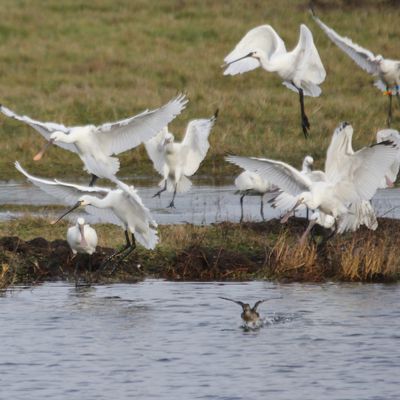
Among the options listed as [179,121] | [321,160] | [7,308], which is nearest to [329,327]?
[7,308]

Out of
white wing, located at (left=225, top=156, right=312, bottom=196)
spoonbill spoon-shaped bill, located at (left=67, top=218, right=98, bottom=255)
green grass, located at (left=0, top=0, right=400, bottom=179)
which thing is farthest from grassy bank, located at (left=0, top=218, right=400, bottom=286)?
green grass, located at (left=0, top=0, right=400, bottom=179)

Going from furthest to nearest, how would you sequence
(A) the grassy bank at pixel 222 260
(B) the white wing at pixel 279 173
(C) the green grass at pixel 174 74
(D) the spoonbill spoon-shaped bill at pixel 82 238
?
1. (C) the green grass at pixel 174 74
2. (B) the white wing at pixel 279 173
3. (A) the grassy bank at pixel 222 260
4. (D) the spoonbill spoon-shaped bill at pixel 82 238

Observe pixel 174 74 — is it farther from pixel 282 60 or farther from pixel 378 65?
pixel 282 60

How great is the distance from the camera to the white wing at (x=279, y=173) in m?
13.4

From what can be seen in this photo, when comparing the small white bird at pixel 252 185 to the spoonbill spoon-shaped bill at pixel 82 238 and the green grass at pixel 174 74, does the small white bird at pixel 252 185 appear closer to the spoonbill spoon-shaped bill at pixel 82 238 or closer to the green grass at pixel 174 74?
the green grass at pixel 174 74

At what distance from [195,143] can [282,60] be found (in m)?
1.73

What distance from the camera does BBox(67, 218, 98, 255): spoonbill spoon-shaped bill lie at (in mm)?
12578

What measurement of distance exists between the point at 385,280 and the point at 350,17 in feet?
67.9

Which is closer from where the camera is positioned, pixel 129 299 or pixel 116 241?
pixel 129 299

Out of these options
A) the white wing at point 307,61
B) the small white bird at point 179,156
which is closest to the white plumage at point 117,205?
the small white bird at point 179,156

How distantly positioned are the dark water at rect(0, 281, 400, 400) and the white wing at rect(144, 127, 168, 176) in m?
5.30

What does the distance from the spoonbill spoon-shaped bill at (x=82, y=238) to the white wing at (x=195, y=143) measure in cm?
473

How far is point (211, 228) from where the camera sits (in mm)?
14477

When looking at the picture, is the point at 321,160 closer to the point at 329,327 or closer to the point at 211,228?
the point at 211,228
